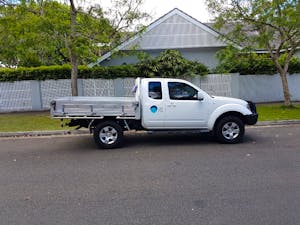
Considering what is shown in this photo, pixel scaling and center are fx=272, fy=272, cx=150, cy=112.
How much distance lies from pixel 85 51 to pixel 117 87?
426 cm

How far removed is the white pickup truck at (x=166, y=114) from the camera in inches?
277

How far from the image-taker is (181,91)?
7.44 m

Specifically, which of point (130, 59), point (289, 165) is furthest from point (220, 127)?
point (130, 59)

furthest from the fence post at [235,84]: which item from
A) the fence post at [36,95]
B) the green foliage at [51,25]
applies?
the fence post at [36,95]

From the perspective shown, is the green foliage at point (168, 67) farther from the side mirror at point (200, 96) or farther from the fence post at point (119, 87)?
the side mirror at point (200, 96)

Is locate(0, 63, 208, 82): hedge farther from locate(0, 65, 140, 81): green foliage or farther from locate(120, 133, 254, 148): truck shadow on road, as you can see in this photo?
locate(120, 133, 254, 148): truck shadow on road

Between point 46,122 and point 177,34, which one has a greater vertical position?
point 177,34

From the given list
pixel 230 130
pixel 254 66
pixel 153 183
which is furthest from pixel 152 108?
pixel 254 66

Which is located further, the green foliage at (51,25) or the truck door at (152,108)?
the green foliage at (51,25)

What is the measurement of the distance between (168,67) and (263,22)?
532cm

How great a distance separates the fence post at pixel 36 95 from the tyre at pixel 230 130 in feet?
36.2

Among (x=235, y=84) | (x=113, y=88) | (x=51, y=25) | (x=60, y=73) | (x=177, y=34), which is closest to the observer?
(x=51, y=25)

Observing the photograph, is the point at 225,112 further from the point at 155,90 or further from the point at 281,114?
the point at 281,114

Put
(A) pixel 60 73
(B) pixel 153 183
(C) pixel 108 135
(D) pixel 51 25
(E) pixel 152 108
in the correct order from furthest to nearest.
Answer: (A) pixel 60 73 < (D) pixel 51 25 < (E) pixel 152 108 < (C) pixel 108 135 < (B) pixel 153 183
